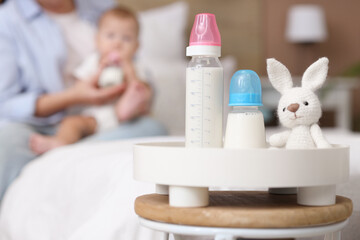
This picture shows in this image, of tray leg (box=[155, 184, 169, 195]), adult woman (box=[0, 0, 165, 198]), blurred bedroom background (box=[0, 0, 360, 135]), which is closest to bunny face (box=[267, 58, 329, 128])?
tray leg (box=[155, 184, 169, 195])

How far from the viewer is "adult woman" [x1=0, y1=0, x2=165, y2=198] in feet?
6.44

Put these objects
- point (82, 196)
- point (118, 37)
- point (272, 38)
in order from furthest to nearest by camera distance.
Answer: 1. point (272, 38)
2. point (118, 37)
3. point (82, 196)

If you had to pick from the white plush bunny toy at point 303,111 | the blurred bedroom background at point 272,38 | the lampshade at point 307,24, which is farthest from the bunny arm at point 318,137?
the lampshade at point 307,24

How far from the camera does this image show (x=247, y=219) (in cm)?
72

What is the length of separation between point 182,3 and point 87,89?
982 millimetres

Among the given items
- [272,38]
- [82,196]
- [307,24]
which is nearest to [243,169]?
[82,196]

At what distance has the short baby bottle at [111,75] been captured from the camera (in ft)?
6.52

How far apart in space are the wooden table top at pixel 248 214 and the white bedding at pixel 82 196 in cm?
25

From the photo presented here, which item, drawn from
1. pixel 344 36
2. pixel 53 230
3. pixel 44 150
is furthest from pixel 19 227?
pixel 344 36

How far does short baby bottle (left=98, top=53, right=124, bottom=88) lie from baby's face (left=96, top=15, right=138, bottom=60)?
7 centimetres

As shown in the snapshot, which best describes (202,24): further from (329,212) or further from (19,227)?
(19,227)

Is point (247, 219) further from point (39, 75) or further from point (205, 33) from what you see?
point (39, 75)

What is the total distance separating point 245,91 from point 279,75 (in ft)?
0.32

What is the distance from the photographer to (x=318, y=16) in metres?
3.19
